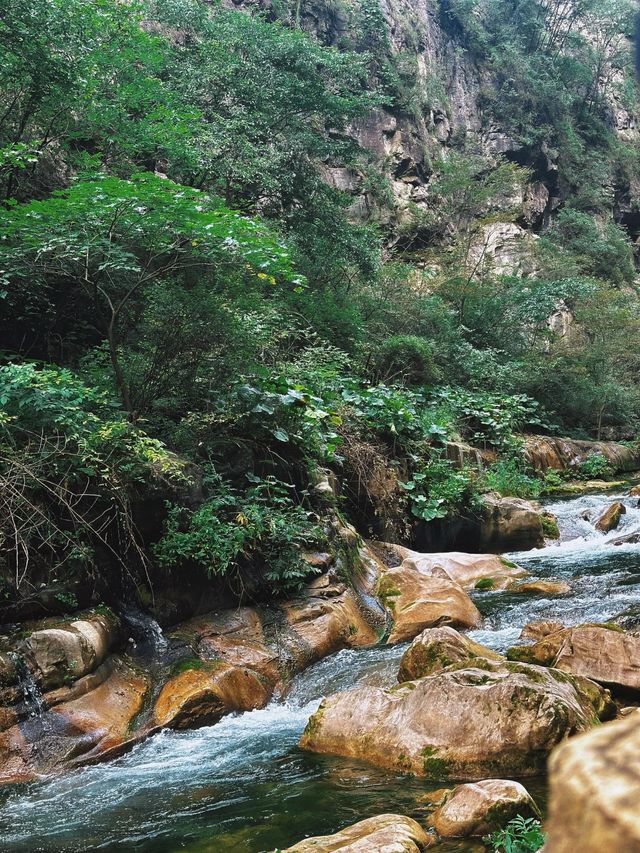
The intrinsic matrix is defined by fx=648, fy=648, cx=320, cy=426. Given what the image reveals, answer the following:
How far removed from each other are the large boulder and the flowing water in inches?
46.4

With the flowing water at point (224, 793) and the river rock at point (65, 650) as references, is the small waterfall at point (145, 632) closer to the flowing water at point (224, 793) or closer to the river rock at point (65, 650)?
the river rock at point (65, 650)

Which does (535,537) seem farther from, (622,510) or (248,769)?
(248,769)

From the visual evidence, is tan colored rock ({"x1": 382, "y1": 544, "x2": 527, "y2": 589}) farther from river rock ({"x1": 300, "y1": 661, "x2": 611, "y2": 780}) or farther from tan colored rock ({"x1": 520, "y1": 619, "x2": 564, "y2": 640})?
river rock ({"x1": 300, "y1": 661, "x2": 611, "y2": 780})

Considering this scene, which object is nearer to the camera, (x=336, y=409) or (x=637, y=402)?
(x=336, y=409)

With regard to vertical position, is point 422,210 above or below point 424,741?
above

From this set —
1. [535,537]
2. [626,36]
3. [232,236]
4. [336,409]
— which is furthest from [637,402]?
[626,36]

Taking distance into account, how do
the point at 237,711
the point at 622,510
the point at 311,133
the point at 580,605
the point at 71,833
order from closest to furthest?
1. the point at 71,833
2. the point at 237,711
3. the point at 580,605
4. the point at 622,510
5. the point at 311,133

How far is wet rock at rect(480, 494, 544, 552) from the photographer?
36.1 feet

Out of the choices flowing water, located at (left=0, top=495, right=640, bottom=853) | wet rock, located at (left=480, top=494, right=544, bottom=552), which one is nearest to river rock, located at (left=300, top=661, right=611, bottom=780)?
flowing water, located at (left=0, top=495, right=640, bottom=853)

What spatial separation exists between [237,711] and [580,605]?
12.3ft

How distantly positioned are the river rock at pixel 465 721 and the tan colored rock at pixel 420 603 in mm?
2341

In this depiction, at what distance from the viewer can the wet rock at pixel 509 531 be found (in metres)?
11.0

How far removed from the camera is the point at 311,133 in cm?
1620

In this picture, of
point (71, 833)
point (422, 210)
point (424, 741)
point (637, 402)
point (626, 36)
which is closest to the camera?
point (71, 833)
